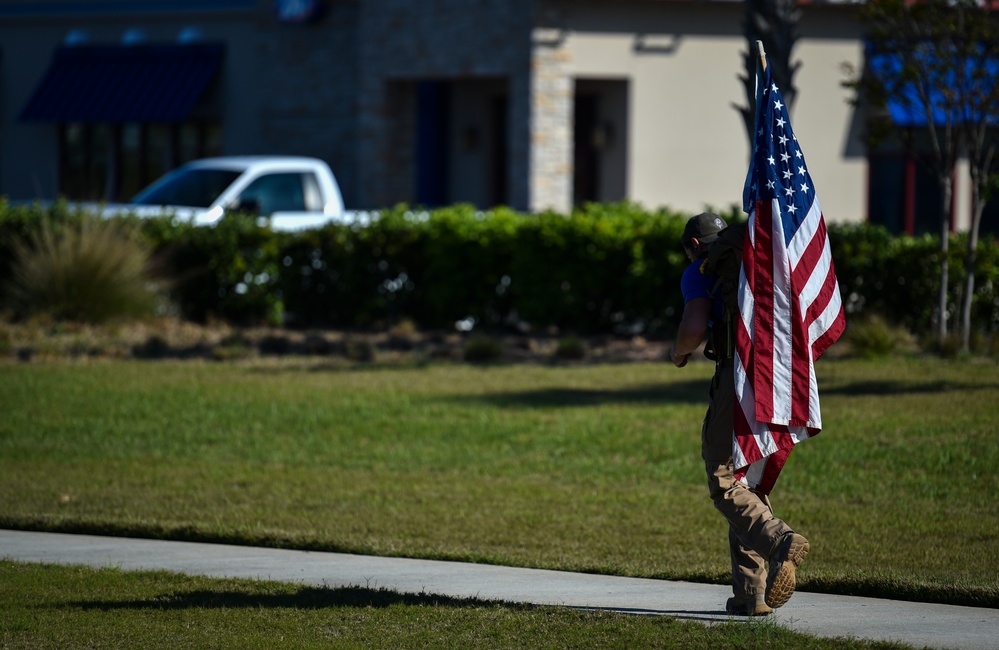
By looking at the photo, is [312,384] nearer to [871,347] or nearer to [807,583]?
[871,347]

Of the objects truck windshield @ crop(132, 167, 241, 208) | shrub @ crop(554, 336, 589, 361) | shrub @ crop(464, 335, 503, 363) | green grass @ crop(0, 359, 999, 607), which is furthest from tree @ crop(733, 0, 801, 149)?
truck windshield @ crop(132, 167, 241, 208)

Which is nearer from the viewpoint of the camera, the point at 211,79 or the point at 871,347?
the point at 871,347

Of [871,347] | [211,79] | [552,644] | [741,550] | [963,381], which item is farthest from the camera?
[211,79]

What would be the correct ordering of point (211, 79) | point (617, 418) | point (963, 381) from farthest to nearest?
point (211, 79) → point (963, 381) → point (617, 418)

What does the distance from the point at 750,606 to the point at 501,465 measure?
391 centimetres

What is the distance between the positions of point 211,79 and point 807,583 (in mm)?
21004

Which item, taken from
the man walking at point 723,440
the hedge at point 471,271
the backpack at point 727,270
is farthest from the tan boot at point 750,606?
the hedge at point 471,271

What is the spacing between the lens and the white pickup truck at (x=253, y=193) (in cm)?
1739

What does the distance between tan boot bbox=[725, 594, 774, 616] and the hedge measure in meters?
8.70

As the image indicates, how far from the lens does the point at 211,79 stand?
25766mm

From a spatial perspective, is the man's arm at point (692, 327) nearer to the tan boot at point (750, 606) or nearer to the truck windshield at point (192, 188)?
the tan boot at point (750, 606)

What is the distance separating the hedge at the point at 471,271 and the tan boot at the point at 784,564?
29.4 feet

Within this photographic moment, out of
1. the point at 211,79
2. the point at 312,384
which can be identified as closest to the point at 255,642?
the point at 312,384

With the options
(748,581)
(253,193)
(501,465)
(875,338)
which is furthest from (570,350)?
(748,581)
